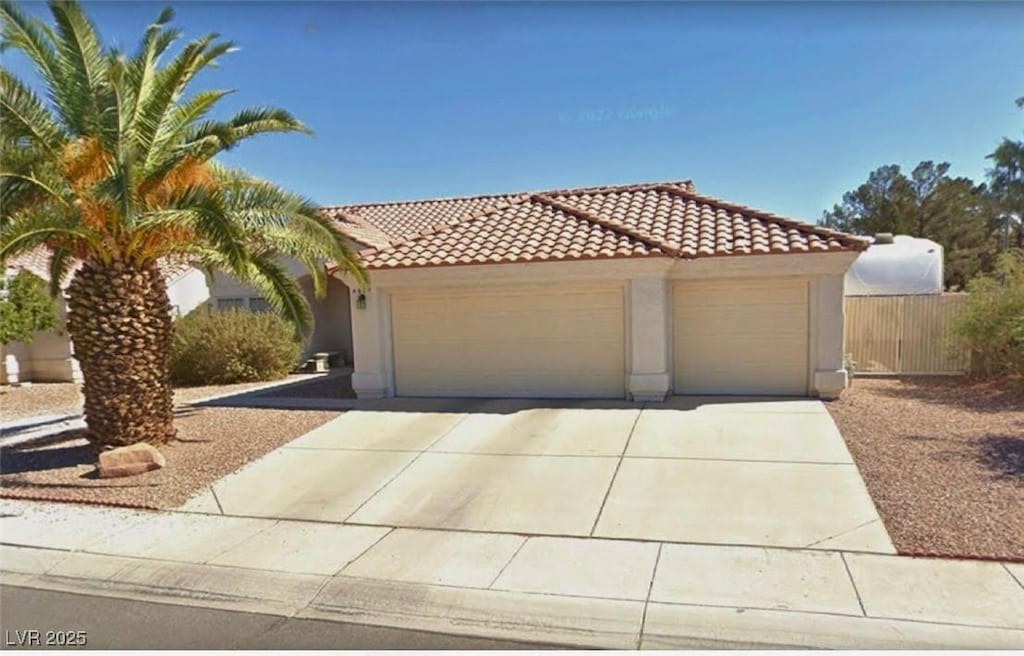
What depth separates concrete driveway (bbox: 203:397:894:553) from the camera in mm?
5469

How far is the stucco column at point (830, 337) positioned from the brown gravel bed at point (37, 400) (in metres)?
14.3

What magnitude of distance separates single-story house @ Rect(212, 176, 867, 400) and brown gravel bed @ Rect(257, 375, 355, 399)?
105 cm

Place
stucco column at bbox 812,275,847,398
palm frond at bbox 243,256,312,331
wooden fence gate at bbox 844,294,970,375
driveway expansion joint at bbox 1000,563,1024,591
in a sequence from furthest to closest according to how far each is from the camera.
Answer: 1. wooden fence gate at bbox 844,294,970,375
2. stucco column at bbox 812,275,847,398
3. palm frond at bbox 243,256,312,331
4. driveway expansion joint at bbox 1000,563,1024,591

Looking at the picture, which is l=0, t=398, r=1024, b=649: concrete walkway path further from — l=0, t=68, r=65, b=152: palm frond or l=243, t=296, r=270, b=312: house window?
l=243, t=296, r=270, b=312: house window

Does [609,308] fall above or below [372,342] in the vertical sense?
above

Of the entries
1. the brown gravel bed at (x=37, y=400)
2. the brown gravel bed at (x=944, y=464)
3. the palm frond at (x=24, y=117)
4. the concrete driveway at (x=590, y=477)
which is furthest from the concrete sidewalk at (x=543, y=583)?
the brown gravel bed at (x=37, y=400)

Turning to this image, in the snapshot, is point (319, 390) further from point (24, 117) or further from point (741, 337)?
point (741, 337)

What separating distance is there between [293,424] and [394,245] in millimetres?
4259

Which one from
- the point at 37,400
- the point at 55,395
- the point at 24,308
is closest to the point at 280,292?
the point at 37,400

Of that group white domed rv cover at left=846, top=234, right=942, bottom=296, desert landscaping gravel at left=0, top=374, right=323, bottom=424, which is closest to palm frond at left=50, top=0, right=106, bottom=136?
desert landscaping gravel at left=0, top=374, right=323, bottom=424

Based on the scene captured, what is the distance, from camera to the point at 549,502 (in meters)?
6.11

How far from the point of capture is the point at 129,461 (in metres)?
7.27

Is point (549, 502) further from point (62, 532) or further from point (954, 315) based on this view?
point (954, 315)

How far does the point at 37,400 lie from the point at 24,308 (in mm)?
2778
